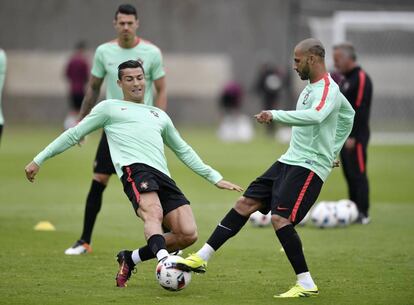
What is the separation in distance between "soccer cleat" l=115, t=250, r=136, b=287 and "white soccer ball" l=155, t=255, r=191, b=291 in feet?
2.28

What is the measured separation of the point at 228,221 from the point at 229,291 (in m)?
0.69

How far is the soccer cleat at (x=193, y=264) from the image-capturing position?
8321 millimetres

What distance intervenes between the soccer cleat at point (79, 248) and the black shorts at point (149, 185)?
7.20 feet

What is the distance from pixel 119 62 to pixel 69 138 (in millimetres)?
2462

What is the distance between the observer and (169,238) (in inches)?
355

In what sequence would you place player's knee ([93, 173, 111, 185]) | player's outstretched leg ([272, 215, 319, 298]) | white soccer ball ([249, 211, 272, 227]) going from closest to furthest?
player's outstretched leg ([272, 215, 319, 298]), player's knee ([93, 173, 111, 185]), white soccer ball ([249, 211, 272, 227])

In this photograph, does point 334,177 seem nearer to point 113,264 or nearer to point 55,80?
point 113,264

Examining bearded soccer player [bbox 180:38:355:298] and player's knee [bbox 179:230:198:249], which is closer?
bearded soccer player [bbox 180:38:355:298]

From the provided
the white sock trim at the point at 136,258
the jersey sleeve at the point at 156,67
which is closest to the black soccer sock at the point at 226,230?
the white sock trim at the point at 136,258

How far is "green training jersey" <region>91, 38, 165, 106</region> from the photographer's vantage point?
11.2m

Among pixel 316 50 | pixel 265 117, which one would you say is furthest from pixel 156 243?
pixel 316 50

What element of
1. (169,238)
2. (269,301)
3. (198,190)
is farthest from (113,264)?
(198,190)

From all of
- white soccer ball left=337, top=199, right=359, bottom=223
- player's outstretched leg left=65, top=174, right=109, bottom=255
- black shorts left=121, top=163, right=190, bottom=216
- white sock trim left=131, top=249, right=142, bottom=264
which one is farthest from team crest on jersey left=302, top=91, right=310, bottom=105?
white soccer ball left=337, top=199, right=359, bottom=223

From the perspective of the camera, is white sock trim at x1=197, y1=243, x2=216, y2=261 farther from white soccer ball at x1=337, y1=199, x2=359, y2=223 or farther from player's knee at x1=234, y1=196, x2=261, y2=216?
white soccer ball at x1=337, y1=199, x2=359, y2=223
